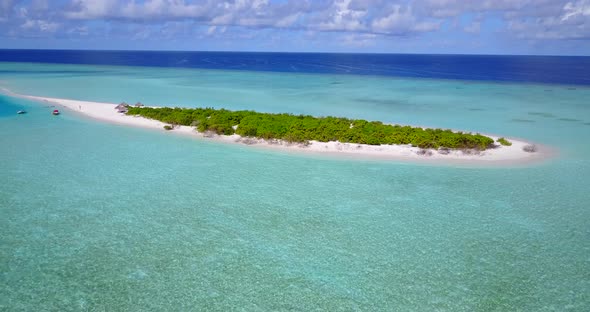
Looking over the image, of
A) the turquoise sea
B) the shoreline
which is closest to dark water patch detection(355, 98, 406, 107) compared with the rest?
the shoreline

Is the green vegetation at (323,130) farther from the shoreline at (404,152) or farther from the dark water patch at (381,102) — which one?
the dark water patch at (381,102)

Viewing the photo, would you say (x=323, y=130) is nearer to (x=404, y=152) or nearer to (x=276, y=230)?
(x=404, y=152)

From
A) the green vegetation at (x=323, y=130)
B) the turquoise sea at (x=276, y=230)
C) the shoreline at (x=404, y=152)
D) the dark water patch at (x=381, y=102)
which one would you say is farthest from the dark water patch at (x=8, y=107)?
the dark water patch at (x=381, y=102)

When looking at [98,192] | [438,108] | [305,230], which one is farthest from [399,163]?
[438,108]

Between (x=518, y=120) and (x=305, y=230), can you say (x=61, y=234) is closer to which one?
(x=305, y=230)

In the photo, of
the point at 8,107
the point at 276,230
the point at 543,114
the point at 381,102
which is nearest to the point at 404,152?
the point at 276,230

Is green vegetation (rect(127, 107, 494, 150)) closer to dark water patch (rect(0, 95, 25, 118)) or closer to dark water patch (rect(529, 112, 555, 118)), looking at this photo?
dark water patch (rect(0, 95, 25, 118))
